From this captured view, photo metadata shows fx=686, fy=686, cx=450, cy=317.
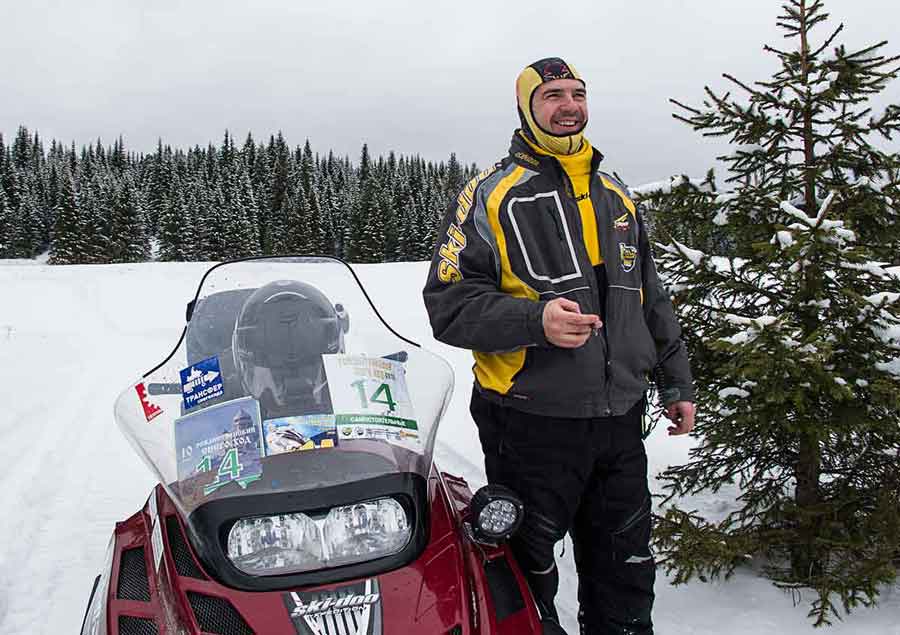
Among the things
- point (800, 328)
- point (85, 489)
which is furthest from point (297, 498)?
point (85, 489)

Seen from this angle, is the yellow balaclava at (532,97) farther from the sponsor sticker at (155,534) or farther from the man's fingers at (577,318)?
the sponsor sticker at (155,534)

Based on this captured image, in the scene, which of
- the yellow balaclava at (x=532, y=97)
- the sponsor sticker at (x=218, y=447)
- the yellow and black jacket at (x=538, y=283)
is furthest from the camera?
the yellow balaclava at (x=532, y=97)

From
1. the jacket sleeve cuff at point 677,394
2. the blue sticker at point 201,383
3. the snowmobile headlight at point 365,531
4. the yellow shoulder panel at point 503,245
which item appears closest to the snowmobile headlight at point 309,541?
the snowmobile headlight at point 365,531

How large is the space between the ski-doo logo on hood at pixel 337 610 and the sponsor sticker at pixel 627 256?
4.77 ft

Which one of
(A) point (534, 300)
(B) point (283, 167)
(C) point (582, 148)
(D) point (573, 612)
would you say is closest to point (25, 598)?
(D) point (573, 612)

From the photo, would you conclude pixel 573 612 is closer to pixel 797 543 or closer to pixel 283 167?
pixel 797 543

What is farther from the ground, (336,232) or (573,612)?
(336,232)

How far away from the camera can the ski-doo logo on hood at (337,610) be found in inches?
69.0

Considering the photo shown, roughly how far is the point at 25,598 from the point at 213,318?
6.72ft

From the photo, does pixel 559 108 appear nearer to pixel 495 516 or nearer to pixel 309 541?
pixel 495 516

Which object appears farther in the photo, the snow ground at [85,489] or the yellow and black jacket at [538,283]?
the snow ground at [85,489]

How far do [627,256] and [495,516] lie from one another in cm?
109

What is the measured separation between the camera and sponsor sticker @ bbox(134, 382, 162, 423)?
2.34m

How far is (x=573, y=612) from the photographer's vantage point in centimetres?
339
